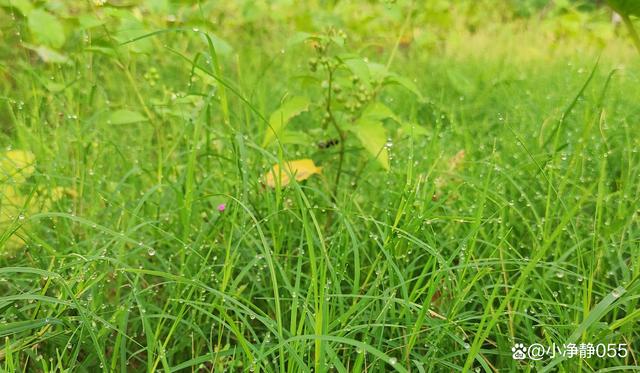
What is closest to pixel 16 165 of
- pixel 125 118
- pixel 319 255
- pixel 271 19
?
pixel 125 118

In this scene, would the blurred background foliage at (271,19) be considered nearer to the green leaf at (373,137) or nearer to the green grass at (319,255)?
the green grass at (319,255)

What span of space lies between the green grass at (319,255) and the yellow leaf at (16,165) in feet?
0.14

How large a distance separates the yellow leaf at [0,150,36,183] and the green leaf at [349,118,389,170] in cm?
72

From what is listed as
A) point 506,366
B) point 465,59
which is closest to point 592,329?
point 506,366

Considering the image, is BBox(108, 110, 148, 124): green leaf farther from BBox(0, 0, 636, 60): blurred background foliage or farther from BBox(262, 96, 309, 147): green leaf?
BBox(262, 96, 309, 147): green leaf

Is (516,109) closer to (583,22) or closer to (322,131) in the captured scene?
(322,131)

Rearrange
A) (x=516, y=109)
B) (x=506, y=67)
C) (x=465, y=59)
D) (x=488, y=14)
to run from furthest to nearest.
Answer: (x=488, y=14), (x=465, y=59), (x=506, y=67), (x=516, y=109)

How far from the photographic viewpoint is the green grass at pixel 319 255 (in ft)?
3.51

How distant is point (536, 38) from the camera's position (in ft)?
13.7

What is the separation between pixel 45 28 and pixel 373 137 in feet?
3.48

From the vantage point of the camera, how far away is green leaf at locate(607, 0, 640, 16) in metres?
1.33

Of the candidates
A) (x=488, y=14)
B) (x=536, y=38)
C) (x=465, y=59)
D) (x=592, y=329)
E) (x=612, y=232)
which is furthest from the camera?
(x=488, y=14)

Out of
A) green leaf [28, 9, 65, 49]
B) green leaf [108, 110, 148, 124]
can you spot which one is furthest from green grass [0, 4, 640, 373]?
green leaf [28, 9, 65, 49]

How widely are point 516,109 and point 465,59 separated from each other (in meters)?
1.41
